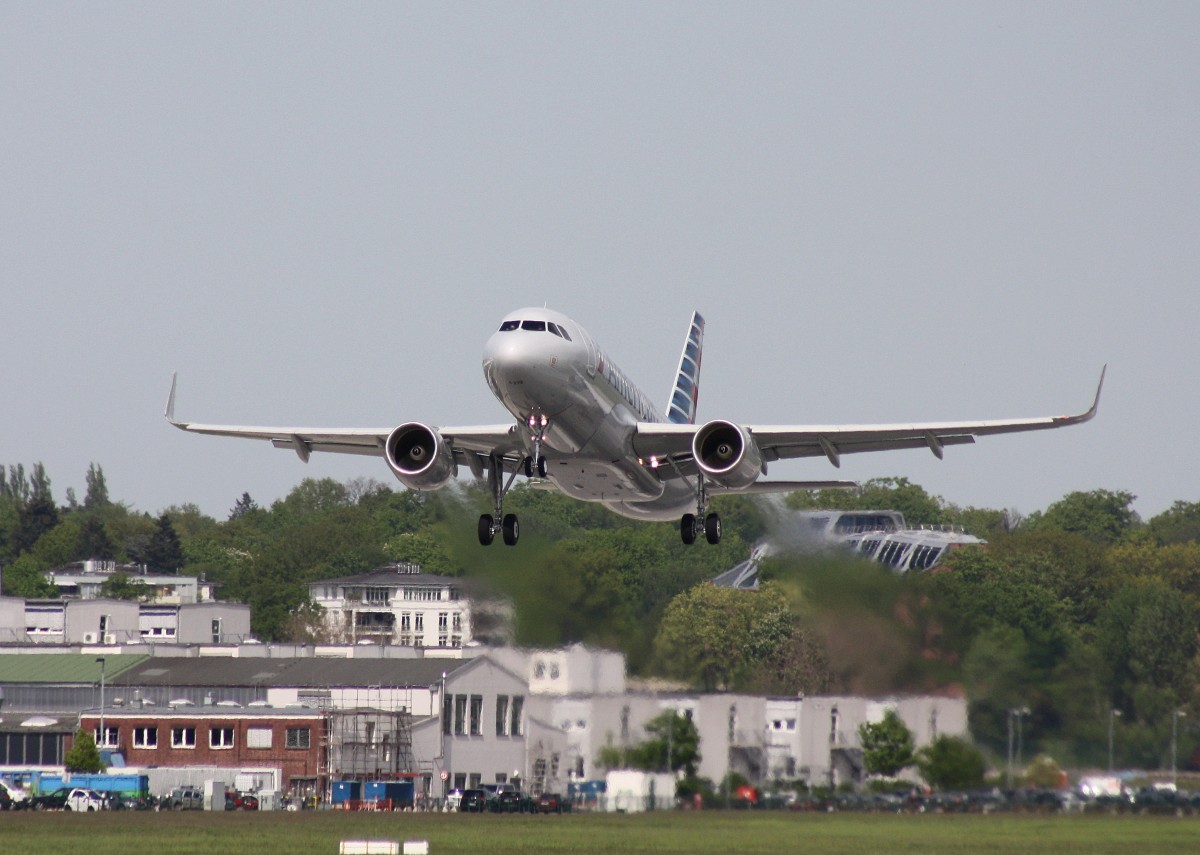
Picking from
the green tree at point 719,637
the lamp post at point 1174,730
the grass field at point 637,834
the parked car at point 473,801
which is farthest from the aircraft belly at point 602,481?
the parked car at point 473,801

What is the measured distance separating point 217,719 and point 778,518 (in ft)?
119

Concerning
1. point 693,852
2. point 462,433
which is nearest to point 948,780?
point 693,852

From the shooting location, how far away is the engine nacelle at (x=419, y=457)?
38969mm

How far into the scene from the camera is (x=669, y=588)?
51.2m

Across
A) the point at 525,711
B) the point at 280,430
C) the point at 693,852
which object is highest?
the point at 280,430

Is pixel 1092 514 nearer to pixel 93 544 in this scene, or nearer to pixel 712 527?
pixel 93 544

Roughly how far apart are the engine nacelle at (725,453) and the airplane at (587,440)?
0.07ft

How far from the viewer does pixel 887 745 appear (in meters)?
47.0

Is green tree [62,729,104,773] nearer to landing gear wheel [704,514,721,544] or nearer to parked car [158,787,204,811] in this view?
parked car [158,787,204,811]

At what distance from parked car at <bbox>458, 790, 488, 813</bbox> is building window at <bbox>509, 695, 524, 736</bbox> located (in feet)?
28.2

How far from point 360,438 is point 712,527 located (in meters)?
8.17

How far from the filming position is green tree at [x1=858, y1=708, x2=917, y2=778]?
46.5 m

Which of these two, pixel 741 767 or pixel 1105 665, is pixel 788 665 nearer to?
pixel 741 767

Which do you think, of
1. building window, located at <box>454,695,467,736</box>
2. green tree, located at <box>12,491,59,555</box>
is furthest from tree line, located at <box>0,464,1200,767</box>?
green tree, located at <box>12,491,59,555</box>
